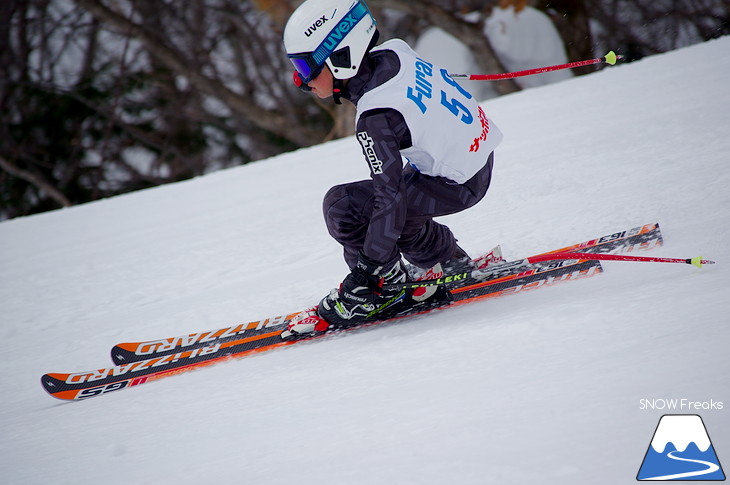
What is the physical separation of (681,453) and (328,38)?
5.01 ft

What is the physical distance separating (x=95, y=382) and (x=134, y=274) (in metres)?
1.36

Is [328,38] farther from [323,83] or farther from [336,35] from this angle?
[323,83]

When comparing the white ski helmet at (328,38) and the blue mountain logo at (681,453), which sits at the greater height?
the white ski helmet at (328,38)

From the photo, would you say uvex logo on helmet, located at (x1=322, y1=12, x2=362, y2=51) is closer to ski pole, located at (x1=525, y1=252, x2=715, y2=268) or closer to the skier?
the skier

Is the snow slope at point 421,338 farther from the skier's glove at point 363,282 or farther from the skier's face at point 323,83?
the skier's face at point 323,83

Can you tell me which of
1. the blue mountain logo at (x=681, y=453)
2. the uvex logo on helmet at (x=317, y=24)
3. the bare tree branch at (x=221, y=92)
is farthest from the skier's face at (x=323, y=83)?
the bare tree branch at (x=221, y=92)

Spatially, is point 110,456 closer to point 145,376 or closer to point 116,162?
point 145,376

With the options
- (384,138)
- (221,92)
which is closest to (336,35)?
(384,138)

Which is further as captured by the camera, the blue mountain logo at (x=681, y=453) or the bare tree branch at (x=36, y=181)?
the bare tree branch at (x=36, y=181)

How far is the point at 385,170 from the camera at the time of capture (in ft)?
6.39

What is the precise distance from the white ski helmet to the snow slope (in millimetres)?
957

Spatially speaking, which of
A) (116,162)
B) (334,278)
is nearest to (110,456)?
(334,278)

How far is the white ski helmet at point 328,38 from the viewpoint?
199 centimetres

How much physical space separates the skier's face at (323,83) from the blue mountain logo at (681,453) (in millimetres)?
1401
